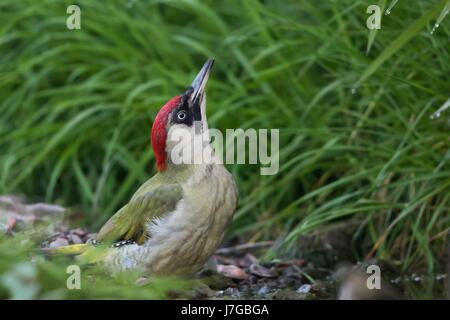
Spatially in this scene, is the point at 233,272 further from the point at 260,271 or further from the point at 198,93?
the point at 198,93

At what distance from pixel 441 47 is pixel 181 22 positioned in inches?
103

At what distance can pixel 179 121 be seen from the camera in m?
4.70

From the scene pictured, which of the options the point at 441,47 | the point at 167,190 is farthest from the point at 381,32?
the point at 167,190

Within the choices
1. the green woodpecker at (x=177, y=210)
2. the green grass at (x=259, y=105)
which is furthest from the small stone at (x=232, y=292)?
the green grass at (x=259, y=105)

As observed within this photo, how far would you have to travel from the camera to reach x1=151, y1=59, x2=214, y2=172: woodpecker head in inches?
184

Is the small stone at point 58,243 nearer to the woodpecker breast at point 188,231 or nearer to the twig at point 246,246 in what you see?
the woodpecker breast at point 188,231

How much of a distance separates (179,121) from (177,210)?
0.39 m

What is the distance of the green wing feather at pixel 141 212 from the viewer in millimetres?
4699

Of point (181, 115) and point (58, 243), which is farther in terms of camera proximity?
point (58, 243)

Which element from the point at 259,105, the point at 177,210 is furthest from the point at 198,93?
the point at 259,105

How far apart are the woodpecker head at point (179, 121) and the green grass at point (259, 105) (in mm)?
892

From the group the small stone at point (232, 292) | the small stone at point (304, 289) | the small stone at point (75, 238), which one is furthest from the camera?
the small stone at point (75, 238)

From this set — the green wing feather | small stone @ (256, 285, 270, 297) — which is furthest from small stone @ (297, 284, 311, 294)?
the green wing feather

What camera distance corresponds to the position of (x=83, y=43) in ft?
23.7
